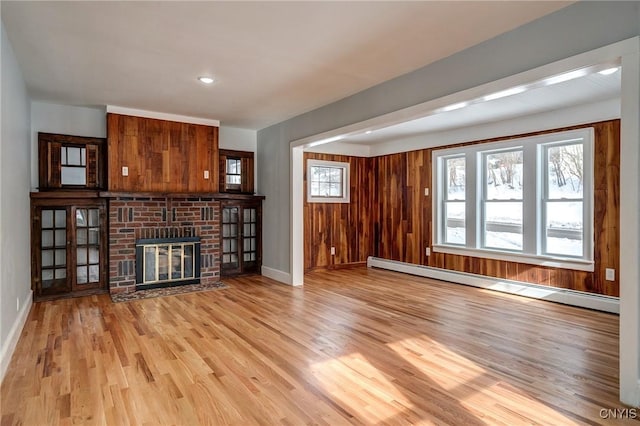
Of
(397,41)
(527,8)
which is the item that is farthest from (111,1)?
(527,8)

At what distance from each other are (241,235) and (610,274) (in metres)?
5.41

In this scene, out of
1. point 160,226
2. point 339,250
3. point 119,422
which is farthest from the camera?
point 339,250

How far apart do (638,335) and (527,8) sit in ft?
7.47

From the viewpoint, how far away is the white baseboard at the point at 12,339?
268cm

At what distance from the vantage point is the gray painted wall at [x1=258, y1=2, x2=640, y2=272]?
7.80 feet

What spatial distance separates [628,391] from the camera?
2305 mm

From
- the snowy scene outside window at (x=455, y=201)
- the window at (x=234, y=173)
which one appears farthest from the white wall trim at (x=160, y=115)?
the snowy scene outside window at (x=455, y=201)

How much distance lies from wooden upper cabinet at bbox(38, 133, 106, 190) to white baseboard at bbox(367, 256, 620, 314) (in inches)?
211

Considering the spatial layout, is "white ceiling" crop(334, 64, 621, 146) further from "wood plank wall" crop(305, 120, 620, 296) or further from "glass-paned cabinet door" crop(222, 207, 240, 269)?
"glass-paned cabinet door" crop(222, 207, 240, 269)

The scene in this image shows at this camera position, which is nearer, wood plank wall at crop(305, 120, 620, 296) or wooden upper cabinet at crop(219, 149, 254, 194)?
wood plank wall at crop(305, 120, 620, 296)

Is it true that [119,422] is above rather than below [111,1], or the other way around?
below

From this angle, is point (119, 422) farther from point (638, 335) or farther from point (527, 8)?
point (527, 8)

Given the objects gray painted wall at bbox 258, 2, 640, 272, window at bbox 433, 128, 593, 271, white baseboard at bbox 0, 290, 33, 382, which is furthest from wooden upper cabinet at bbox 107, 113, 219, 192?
window at bbox 433, 128, 593, 271

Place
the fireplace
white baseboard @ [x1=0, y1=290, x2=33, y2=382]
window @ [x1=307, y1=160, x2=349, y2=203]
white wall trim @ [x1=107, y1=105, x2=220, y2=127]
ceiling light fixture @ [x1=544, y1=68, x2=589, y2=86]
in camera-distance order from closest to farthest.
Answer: ceiling light fixture @ [x1=544, y1=68, x2=589, y2=86], white baseboard @ [x1=0, y1=290, x2=33, y2=382], white wall trim @ [x1=107, y1=105, x2=220, y2=127], the fireplace, window @ [x1=307, y1=160, x2=349, y2=203]
